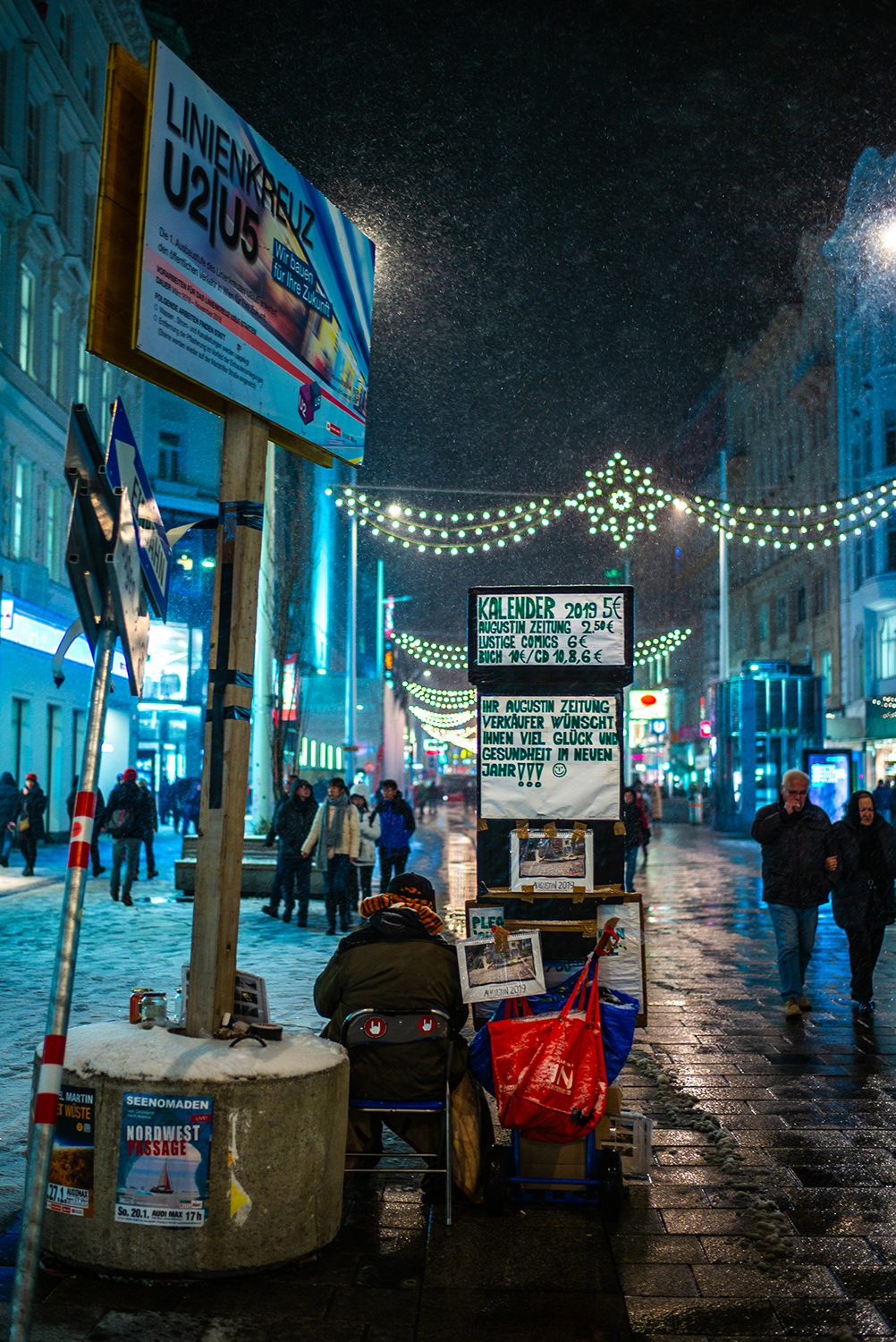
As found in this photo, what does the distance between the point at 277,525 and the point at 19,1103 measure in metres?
16.6

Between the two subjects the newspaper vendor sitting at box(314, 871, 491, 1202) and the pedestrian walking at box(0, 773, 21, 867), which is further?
the pedestrian walking at box(0, 773, 21, 867)

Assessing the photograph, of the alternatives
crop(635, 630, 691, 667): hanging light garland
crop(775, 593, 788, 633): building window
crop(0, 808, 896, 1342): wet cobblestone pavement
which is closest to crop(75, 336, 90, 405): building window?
crop(635, 630, 691, 667): hanging light garland

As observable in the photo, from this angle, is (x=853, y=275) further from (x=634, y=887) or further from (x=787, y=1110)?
(x=787, y=1110)

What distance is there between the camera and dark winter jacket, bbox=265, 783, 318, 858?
50.7 ft

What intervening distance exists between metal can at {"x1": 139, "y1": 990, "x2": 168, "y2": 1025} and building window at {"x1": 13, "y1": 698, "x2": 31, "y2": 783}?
21.8m

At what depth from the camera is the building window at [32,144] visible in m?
25.8

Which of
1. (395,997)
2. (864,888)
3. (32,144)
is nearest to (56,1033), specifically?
(395,997)

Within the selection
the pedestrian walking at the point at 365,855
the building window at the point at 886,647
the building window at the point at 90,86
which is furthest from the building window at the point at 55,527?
the building window at the point at 886,647

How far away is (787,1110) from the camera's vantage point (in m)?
6.50

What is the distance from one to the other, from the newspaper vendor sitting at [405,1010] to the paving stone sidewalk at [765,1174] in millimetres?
756

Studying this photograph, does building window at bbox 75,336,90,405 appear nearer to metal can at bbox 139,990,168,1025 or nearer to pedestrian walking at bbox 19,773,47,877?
pedestrian walking at bbox 19,773,47,877

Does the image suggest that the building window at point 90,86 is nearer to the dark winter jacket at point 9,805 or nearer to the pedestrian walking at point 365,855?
the dark winter jacket at point 9,805

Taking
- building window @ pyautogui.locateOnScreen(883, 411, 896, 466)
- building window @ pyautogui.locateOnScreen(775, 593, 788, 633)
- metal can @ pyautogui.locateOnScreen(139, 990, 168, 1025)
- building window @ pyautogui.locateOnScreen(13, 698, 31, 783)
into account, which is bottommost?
metal can @ pyautogui.locateOnScreen(139, 990, 168, 1025)

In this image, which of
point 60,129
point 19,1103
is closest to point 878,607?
point 60,129
